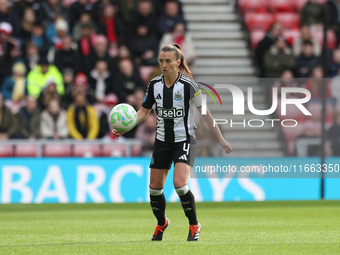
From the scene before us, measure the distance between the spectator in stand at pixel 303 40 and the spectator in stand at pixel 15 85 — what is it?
6386 millimetres

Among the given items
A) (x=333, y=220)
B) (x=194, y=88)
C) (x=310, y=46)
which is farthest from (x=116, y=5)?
(x=194, y=88)

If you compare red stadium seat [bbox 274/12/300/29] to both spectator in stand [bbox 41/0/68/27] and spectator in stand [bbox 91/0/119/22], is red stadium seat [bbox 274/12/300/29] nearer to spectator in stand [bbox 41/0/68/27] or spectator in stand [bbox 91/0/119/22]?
spectator in stand [bbox 91/0/119/22]

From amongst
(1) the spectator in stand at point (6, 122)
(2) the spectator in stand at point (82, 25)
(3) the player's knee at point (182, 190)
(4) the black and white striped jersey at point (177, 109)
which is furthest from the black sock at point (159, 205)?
(2) the spectator in stand at point (82, 25)

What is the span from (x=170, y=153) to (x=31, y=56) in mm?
9920

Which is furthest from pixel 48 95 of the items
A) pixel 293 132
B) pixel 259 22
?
pixel 259 22

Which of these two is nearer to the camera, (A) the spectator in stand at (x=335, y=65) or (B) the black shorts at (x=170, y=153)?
(B) the black shorts at (x=170, y=153)

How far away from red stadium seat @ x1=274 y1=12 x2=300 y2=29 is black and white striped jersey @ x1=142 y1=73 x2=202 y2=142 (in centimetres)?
1241

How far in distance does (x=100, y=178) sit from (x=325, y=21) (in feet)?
18.3

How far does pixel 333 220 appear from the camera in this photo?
457 inches

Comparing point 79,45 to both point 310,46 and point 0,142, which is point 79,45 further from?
point 310,46

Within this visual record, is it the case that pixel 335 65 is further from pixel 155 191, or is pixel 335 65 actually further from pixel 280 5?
pixel 155 191

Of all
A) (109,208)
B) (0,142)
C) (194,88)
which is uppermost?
(194,88)

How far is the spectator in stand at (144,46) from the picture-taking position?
18656 millimetres

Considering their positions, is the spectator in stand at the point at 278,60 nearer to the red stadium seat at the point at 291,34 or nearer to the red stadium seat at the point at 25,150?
the red stadium seat at the point at 291,34
